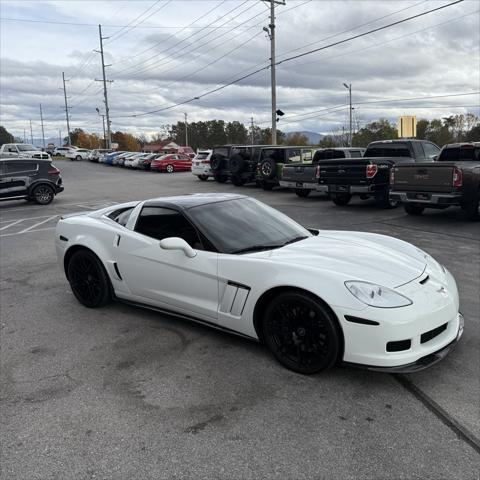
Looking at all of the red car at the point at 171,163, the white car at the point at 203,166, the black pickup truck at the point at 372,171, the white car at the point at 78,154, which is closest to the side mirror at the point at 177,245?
the black pickup truck at the point at 372,171

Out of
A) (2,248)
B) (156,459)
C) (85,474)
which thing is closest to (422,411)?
(156,459)

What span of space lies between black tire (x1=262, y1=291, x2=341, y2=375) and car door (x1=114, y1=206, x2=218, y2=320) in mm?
593

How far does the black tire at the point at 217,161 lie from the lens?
22641mm

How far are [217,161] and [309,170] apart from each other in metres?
7.67

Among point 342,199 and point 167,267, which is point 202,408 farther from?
point 342,199

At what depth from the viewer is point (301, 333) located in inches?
136

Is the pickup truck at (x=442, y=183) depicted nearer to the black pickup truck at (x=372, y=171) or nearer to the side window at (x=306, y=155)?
the black pickup truck at (x=372, y=171)

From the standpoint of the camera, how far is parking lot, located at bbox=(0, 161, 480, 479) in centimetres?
257

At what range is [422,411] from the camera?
9.98 ft

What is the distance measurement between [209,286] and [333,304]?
1161 mm

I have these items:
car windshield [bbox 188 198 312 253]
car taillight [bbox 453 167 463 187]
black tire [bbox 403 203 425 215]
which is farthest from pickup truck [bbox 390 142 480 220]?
car windshield [bbox 188 198 312 253]

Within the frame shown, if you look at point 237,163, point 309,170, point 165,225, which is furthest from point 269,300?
point 237,163

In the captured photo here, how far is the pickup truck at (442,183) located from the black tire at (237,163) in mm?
10261

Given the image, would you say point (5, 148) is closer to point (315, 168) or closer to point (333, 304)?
point (315, 168)
